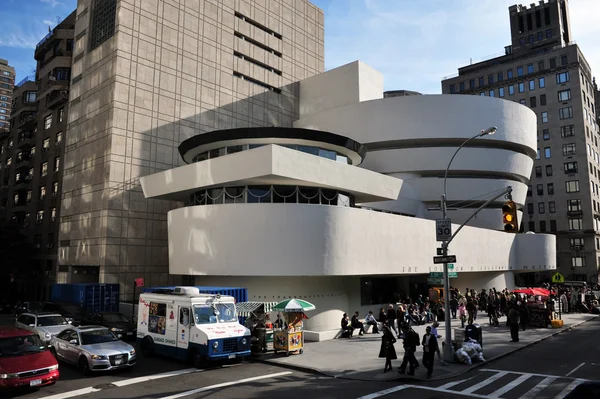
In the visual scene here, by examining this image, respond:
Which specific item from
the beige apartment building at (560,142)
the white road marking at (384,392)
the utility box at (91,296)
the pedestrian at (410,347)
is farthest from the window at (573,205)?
the white road marking at (384,392)

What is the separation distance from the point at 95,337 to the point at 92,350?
1023 millimetres

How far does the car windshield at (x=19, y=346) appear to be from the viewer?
14.1 metres

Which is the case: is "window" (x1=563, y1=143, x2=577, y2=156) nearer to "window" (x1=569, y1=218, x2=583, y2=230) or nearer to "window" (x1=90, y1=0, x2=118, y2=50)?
"window" (x1=569, y1=218, x2=583, y2=230)

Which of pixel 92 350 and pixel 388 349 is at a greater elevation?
pixel 92 350

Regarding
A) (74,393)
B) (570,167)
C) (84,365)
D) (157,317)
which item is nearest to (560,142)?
(570,167)

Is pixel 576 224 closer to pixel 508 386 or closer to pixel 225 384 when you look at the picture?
pixel 508 386

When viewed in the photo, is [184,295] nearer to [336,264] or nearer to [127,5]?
[336,264]

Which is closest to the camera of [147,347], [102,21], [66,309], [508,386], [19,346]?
[19,346]

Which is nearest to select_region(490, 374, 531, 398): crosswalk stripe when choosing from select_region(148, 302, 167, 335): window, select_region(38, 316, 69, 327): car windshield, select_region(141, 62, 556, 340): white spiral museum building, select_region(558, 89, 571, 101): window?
select_region(141, 62, 556, 340): white spiral museum building

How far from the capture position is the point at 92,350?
16172 mm

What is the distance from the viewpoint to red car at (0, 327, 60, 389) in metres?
13.0

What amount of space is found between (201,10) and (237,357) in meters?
40.5

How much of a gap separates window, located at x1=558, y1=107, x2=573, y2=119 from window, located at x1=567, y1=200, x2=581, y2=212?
1586 centimetres

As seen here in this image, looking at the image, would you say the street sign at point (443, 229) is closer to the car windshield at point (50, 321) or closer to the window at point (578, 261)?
the car windshield at point (50, 321)
